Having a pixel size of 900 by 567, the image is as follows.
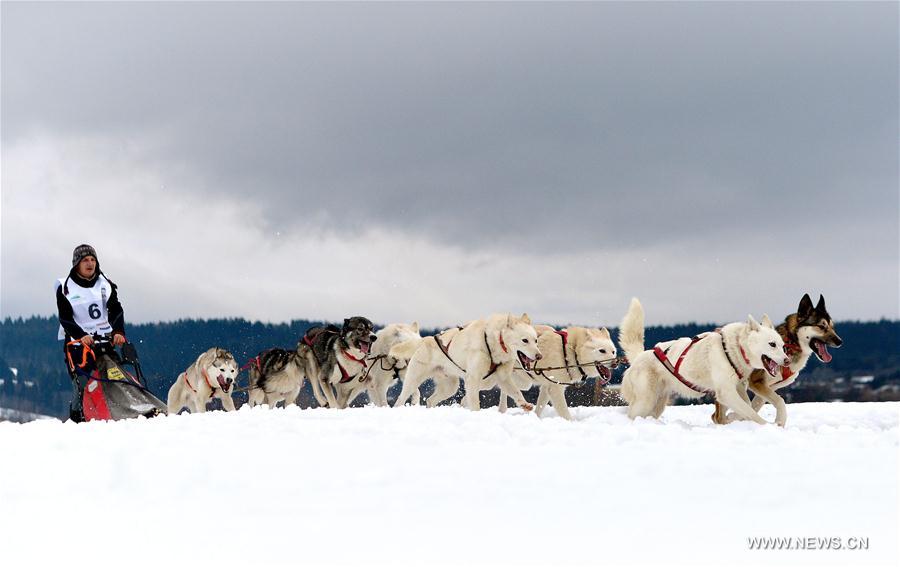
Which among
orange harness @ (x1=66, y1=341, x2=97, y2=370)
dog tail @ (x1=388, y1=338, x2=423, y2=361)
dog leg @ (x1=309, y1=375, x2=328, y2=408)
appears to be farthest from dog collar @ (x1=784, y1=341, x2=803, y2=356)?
orange harness @ (x1=66, y1=341, x2=97, y2=370)

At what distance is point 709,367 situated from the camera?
8.38 metres

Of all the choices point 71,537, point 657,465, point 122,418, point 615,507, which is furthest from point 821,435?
point 122,418

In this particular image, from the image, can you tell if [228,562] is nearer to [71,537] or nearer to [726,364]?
[71,537]

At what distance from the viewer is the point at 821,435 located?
7.48m

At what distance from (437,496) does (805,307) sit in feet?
19.0

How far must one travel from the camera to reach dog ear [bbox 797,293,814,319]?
29.3ft

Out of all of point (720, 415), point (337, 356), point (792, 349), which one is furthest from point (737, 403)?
point (337, 356)

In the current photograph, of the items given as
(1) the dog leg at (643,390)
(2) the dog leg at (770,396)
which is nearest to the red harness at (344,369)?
(1) the dog leg at (643,390)

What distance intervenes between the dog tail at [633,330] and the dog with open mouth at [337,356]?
3.66 metres

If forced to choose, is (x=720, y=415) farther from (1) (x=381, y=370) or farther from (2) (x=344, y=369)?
(2) (x=344, y=369)

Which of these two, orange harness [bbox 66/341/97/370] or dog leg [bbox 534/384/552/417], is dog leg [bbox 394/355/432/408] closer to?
dog leg [bbox 534/384/552/417]

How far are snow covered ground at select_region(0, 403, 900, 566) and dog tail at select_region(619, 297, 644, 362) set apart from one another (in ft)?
8.95

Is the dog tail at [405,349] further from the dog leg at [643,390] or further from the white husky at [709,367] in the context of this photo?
the dog leg at [643,390]

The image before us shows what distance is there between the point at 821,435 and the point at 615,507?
3.76 metres
